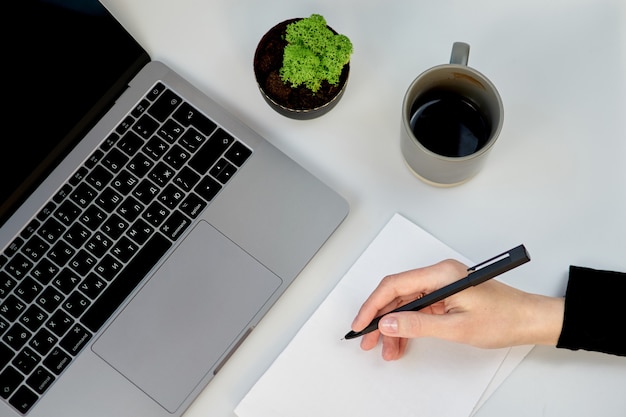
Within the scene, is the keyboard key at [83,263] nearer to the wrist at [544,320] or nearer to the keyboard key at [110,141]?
the keyboard key at [110,141]

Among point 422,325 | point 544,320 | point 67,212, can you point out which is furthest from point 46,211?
point 544,320

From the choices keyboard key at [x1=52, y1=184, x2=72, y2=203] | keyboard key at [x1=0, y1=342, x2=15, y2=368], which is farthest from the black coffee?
keyboard key at [x1=0, y1=342, x2=15, y2=368]

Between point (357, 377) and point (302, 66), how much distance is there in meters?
0.35

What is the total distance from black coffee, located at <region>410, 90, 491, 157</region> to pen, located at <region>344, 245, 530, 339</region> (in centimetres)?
17

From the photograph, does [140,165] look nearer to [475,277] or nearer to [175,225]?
[175,225]

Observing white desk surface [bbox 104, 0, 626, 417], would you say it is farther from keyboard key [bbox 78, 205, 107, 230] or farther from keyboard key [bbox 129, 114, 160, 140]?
keyboard key [bbox 78, 205, 107, 230]

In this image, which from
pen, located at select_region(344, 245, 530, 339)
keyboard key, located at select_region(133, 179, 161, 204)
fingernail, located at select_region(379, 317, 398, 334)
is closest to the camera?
pen, located at select_region(344, 245, 530, 339)

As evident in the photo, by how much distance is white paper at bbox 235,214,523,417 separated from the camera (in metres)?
A: 0.74

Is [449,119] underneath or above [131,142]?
above

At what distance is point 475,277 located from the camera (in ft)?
1.95

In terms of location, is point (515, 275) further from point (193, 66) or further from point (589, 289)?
point (193, 66)

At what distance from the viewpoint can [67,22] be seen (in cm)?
76

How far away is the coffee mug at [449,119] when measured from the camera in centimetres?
72

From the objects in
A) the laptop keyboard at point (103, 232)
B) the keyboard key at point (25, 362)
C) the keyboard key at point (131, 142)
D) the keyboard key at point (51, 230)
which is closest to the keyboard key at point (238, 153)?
the laptop keyboard at point (103, 232)
